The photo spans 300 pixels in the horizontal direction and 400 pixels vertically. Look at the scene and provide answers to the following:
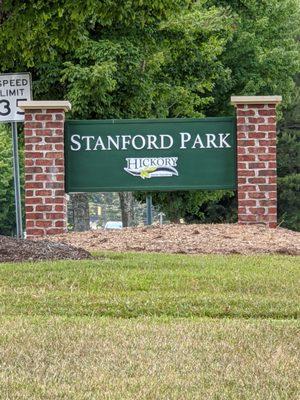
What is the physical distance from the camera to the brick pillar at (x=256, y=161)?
1477 cm

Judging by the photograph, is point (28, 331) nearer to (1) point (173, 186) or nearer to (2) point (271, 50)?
(1) point (173, 186)

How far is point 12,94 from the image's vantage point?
1400cm

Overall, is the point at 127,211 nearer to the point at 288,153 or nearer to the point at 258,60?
the point at 258,60

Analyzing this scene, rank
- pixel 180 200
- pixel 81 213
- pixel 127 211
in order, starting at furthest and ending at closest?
pixel 127 211 → pixel 180 200 → pixel 81 213

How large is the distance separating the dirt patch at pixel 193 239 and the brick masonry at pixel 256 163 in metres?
0.38

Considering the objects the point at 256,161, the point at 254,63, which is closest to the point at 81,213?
the point at 254,63

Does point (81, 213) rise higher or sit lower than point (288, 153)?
lower

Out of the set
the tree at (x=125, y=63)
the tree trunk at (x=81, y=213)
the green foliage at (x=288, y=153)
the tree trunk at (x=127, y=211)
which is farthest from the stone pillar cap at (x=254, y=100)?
the green foliage at (x=288, y=153)

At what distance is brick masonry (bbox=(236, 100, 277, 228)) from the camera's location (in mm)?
14773

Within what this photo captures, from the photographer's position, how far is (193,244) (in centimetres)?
1269

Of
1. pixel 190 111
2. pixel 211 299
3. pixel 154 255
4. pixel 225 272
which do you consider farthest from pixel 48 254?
pixel 190 111

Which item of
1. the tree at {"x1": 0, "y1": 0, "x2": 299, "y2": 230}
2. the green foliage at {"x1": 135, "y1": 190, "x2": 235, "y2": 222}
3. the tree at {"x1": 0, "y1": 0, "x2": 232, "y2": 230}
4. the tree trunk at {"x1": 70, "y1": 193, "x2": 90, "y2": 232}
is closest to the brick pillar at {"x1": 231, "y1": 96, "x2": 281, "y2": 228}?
the tree at {"x1": 0, "y1": 0, "x2": 299, "y2": 230}

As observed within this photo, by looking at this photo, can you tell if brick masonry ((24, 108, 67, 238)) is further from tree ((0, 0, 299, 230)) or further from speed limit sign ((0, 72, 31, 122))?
tree ((0, 0, 299, 230))

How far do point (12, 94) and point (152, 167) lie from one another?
2.66 metres
